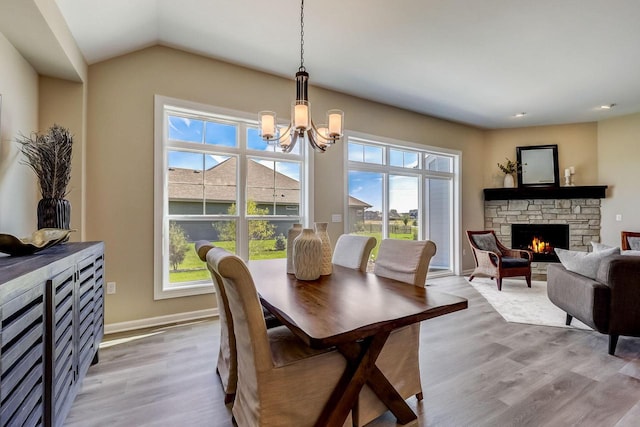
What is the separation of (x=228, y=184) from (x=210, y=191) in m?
0.23

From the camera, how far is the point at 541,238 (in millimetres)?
5961

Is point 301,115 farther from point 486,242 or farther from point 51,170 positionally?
point 486,242

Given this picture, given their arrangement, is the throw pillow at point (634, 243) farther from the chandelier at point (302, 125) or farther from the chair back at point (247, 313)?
the chair back at point (247, 313)

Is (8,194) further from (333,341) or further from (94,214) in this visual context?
(333,341)

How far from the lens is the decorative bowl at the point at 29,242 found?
1.40m

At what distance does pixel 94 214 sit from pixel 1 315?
233 cm

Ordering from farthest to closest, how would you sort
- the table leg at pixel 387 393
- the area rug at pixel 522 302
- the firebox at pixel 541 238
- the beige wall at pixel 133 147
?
the firebox at pixel 541 238 < the area rug at pixel 522 302 < the beige wall at pixel 133 147 < the table leg at pixel 387 393

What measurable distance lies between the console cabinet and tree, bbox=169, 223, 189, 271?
4.54 feet

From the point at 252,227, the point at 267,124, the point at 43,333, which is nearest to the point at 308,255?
the point at 267,124

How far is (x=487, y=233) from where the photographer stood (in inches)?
209

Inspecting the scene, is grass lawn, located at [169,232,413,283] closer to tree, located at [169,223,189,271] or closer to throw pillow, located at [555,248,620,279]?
tree, located at [169,223,189,271]

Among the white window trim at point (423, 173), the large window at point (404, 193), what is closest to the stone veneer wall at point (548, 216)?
the white window trim at point (423, 173)

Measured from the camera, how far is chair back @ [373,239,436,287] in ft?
6.06

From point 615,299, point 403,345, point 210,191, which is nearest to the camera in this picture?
point 403,345
